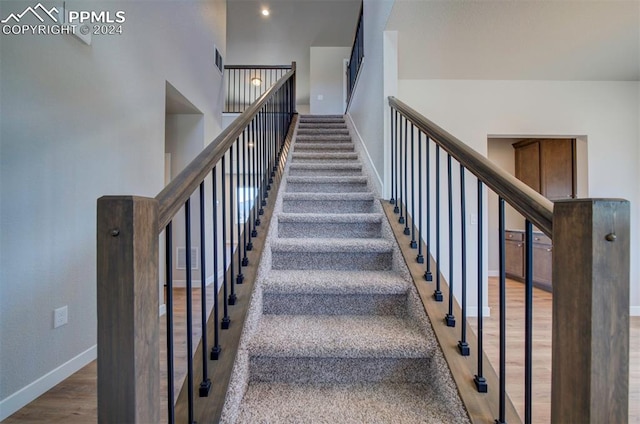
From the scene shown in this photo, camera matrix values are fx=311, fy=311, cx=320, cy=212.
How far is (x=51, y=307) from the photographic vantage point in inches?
71.4

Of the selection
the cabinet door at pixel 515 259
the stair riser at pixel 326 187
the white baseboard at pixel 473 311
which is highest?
the stair riser at pixel 326 187

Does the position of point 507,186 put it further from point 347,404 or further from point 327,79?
point 327,79

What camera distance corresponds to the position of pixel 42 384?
174 centimetres

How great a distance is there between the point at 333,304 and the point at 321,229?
695 millimetres

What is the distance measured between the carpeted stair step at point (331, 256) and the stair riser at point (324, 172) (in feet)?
4.41

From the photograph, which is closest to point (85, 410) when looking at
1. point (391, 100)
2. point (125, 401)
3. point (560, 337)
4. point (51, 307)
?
point (51, 307)

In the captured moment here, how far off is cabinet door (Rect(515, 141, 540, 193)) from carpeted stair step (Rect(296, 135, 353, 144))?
2.81 metres

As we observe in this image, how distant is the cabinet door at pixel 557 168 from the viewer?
4.00 meters

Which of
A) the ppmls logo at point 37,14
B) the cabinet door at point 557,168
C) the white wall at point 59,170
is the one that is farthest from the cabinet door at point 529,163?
the ppmls logo at point 37,14

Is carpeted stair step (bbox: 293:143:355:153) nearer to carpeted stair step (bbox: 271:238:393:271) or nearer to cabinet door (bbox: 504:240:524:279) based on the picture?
carpeted stair step (bbox: 271:238:393:271)

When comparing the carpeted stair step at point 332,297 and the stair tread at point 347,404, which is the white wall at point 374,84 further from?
the stair tread at point 347,404

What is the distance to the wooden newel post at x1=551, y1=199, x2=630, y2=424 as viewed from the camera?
64 centimetres

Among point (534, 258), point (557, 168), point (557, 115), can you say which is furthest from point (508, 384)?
point (557, 168)

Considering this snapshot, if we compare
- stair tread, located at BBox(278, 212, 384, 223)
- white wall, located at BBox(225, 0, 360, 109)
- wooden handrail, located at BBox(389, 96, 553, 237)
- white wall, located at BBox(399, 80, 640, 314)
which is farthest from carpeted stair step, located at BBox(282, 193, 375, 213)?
white wall, located at BBox(225, 0, 360, 109)
